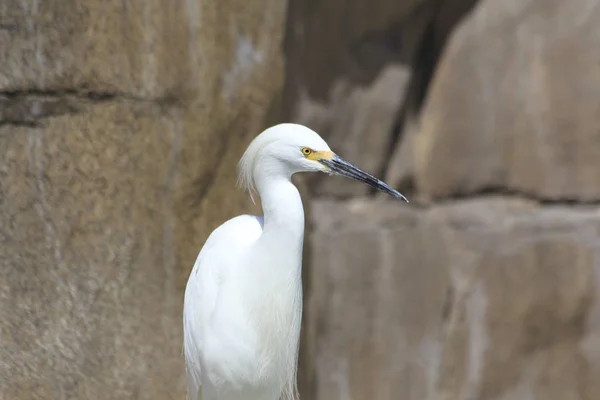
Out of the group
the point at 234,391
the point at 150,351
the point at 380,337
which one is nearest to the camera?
the point at 234,391

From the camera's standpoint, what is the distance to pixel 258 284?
6.36 feet

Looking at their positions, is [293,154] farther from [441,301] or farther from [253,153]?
[441,301]

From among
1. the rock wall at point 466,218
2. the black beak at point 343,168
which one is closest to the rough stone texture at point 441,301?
the rock wall at point 466,218

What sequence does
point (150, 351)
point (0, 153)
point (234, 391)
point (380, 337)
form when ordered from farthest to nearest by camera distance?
point (380, 337) < point (150, 351) < point (0, 153) < point (234, 391)

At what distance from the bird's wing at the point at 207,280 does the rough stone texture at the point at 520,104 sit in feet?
5.55

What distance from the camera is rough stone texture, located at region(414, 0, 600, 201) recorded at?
3.42 metres

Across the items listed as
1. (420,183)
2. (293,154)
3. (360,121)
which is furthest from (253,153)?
(420,183)

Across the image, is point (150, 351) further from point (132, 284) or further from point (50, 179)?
point (50, 179)

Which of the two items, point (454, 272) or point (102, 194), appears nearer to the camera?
point (102, 194)

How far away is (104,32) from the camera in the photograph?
251 cm

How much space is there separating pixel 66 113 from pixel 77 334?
620 millimetres

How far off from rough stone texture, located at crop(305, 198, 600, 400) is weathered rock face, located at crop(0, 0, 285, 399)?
794 millimetres

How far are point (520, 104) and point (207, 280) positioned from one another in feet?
6.27

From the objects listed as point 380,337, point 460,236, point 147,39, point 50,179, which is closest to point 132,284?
point 50,179
